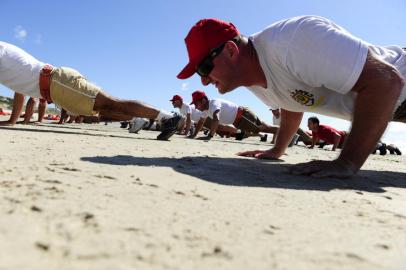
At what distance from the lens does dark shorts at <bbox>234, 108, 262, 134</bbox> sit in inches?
361

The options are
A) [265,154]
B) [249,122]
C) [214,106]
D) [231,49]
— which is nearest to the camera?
[231,49]

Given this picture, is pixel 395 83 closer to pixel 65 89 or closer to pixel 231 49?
pixel 231 49

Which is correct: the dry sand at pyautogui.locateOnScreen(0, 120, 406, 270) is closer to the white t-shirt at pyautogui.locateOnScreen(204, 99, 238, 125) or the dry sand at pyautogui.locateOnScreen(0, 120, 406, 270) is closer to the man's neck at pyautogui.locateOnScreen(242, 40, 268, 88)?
the man's neck at pyautogui.locateOnScreen(242, 40, 268, 88)

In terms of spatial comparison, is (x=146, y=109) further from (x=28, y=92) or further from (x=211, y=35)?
(x=211, y=35)

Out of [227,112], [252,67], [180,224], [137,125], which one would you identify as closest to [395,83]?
[252,67]

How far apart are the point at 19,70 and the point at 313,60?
3.78 meters

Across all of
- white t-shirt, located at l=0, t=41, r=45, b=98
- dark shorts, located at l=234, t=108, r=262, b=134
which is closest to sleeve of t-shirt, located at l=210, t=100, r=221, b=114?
dark shorts, located at l=234, t=108, r=262, b=134

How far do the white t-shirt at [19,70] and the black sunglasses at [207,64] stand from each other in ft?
9.21

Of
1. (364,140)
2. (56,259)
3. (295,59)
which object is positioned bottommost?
(56,259)

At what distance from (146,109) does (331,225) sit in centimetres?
365

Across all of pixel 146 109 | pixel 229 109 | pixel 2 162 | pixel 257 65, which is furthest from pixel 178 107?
pixel 2 162

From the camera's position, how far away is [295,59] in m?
1.98

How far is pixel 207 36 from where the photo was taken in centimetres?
225

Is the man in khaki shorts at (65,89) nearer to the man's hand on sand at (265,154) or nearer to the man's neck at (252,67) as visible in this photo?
the man's hand on sand at (265,154)
